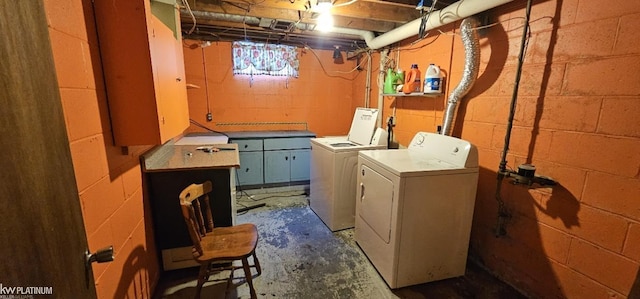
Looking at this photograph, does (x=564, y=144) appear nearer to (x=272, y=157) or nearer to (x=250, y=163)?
(x=272, y=157)

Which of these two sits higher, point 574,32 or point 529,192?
point 574,32

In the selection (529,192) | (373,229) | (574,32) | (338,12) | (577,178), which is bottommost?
(373,229)

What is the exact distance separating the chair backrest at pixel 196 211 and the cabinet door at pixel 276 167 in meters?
1.64

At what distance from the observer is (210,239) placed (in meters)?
1.76

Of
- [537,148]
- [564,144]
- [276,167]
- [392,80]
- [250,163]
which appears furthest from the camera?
[276,167]

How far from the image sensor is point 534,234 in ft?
5.78

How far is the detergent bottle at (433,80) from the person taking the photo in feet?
7.66

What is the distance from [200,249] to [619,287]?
2.28 meters

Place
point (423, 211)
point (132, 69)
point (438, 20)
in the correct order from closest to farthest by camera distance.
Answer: point (132, 69) < point (423, 211) < point (438, 20)

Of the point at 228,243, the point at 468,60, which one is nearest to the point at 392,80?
the point at 468,60

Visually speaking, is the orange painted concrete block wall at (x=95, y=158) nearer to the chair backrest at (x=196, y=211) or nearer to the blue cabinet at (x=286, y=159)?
the chair backrest at (x=196, y=211)

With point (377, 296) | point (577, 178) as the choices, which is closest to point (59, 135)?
point (377, 296)

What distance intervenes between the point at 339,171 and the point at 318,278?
1000 millimetres

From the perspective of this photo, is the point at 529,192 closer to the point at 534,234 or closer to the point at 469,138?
the point at 534,234
